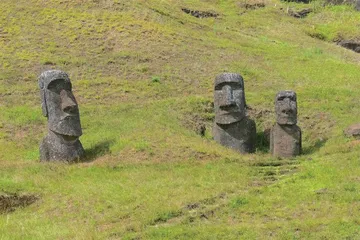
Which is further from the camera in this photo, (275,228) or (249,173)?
(249,173)

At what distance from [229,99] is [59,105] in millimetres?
4845

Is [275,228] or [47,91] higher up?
[47,91]

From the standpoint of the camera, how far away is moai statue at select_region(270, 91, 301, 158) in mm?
15562

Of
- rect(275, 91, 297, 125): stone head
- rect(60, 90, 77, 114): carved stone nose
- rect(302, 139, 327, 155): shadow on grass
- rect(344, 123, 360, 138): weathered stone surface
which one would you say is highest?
rect(60, 90, 77, 114): carved stone nose

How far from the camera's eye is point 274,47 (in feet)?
102

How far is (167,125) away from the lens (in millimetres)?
17297

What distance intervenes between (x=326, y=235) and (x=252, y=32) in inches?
1116

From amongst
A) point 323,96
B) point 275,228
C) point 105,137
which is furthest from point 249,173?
point 323,96

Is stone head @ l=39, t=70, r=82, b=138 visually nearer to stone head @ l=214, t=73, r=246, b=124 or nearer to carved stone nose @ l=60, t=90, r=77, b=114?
carved stone nose @ l=60, t=90, r=77, b=114

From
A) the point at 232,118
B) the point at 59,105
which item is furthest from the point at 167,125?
the point at 59,105

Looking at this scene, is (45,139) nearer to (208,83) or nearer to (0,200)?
(0,200)

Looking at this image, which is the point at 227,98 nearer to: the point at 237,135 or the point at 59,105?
the point at 237,135

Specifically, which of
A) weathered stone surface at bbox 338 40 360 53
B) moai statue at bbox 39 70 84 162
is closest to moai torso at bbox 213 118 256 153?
moai statue at bbox 39 70 84 162

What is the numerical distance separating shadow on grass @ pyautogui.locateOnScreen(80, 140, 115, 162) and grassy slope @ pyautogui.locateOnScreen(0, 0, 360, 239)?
0.19 feet
